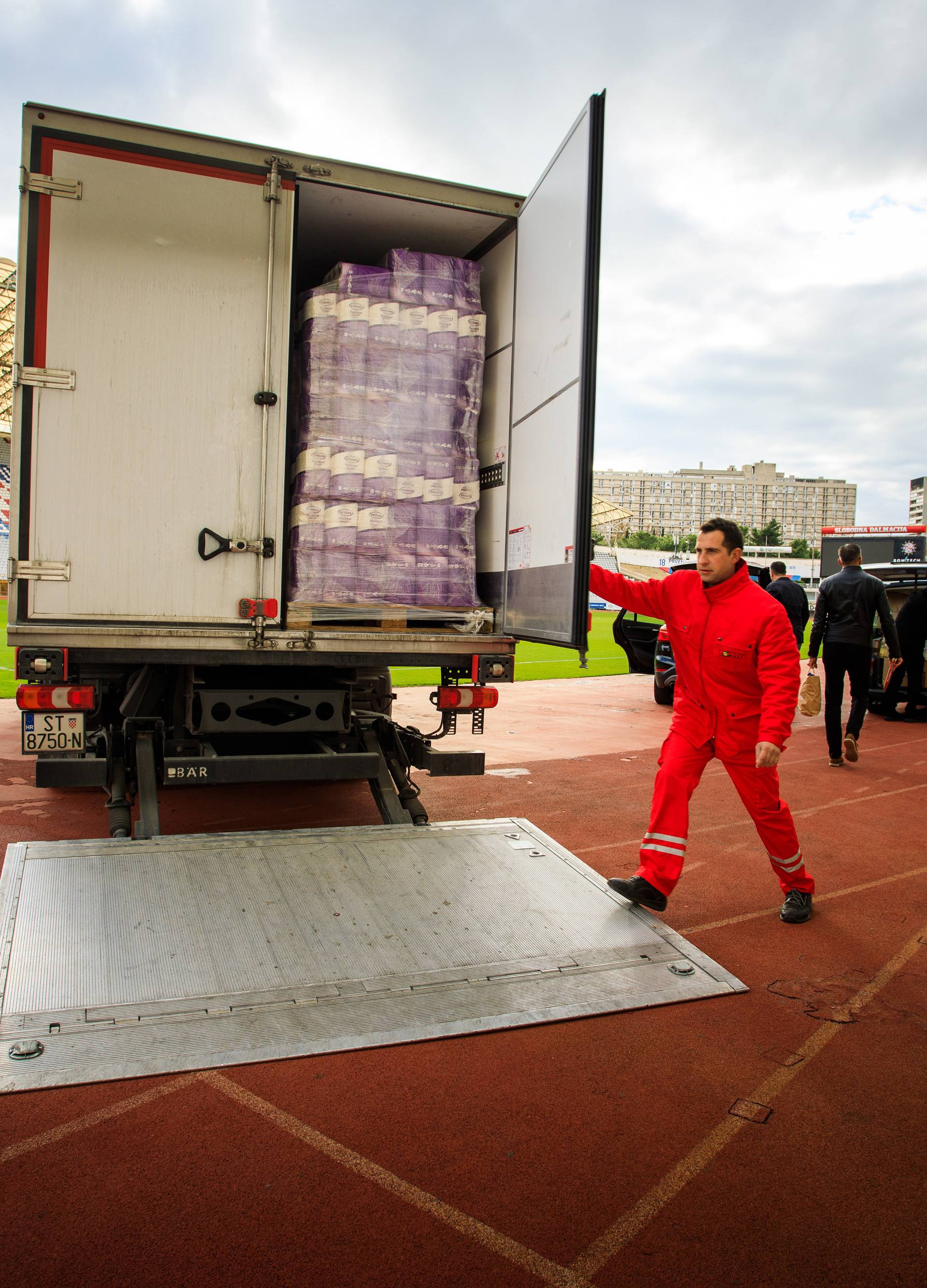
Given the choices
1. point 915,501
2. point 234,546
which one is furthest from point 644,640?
point 915,501

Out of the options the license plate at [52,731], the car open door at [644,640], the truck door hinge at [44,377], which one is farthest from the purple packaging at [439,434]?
the car open door at [644,640]

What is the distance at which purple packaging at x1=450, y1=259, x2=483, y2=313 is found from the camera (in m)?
5.13

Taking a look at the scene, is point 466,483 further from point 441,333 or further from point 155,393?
point 155,393

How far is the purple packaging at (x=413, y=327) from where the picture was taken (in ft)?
16.2

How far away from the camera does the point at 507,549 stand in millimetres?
5156

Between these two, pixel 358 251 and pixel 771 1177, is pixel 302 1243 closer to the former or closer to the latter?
pixel 771 1177

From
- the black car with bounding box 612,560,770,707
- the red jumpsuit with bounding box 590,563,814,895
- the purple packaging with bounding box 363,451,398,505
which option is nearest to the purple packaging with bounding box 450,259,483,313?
the purple packaging with bounding box 363,451,398,505

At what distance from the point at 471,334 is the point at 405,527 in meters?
1.18

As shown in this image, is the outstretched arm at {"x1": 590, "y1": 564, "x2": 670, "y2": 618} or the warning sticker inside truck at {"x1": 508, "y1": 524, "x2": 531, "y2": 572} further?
the warning sticker inside truck at {"x1": 508, "y1": 524, "x2": 531, "y2": 572}

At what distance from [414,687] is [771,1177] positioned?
1104cm

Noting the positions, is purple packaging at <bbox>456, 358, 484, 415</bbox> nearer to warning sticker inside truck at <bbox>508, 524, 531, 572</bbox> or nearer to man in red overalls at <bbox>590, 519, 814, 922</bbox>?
warning sticker inside truck at <bbox>508, 524, 531, 572</bbox>

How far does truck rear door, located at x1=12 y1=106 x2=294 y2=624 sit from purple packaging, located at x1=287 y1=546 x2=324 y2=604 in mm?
203

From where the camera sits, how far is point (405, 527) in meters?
4.99

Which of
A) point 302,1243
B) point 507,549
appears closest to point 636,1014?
point 302,1243
